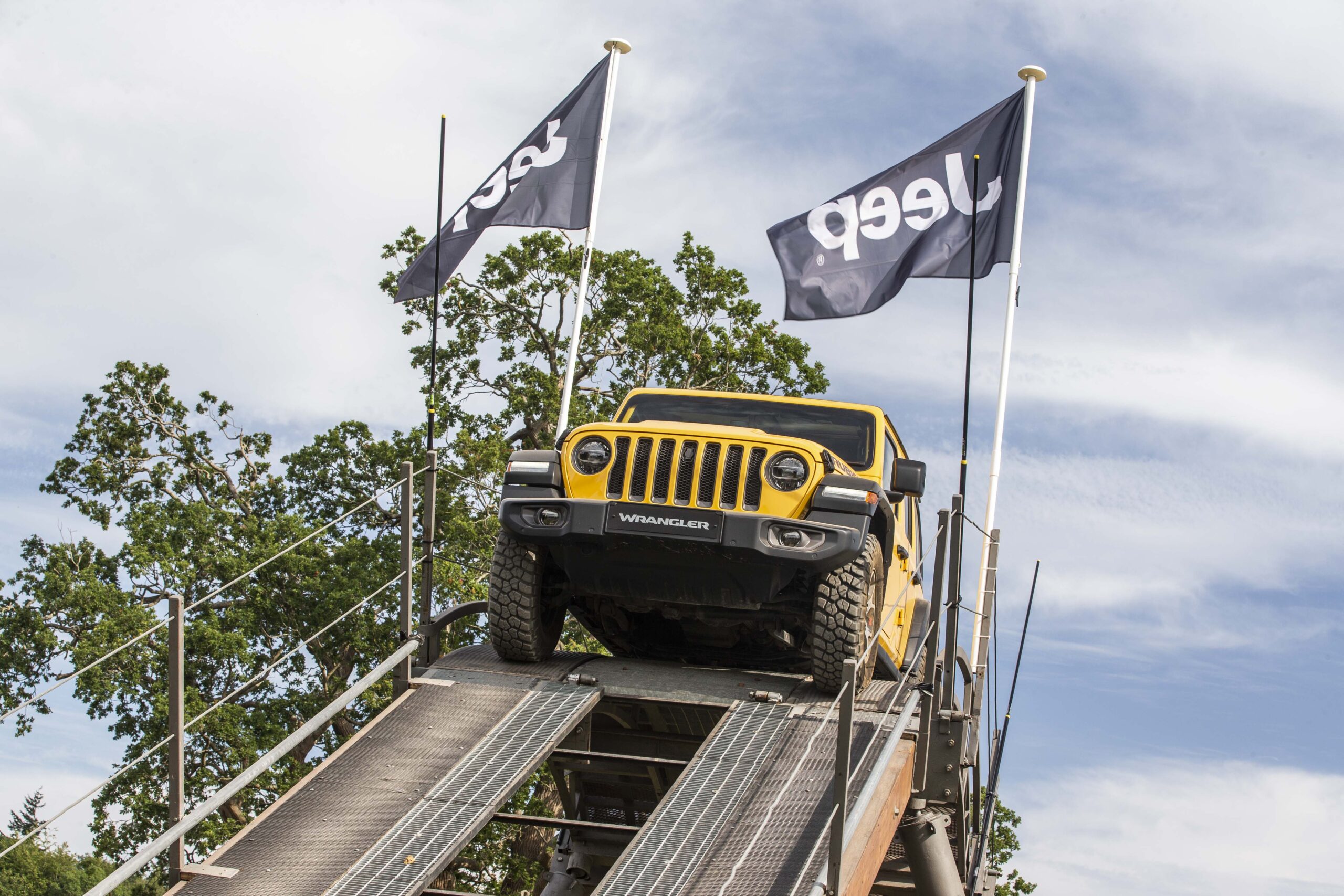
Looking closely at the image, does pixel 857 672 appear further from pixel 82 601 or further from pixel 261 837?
pixel 82 601

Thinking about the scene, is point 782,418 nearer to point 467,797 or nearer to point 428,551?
point 428,551

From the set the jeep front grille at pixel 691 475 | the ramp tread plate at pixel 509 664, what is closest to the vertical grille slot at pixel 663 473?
the jeep front grille at pixel 691 475

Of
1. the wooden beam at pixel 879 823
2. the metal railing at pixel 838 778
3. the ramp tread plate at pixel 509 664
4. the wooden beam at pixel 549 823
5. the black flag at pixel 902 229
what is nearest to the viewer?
the metal railing at pixel 838 778

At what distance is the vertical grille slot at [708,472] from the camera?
7.70 metres

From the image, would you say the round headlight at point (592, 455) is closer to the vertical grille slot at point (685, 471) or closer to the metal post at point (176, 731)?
the vertical grille slot at point (685, 471)

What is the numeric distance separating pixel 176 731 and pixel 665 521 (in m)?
2.72

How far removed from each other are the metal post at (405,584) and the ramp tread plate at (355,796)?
0.52ft

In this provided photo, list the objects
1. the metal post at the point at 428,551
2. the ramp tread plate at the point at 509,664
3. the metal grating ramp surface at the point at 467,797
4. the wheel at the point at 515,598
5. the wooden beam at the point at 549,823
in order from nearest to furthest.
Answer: the metal grating ramp surface at the point at 467,797 < the wooden beam at the point at 549,823 < the wheel at the point at 515,598 < the ramp tread plate at the point at 509,664 < the metal post at the point at 428,551

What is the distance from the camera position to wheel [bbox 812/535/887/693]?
7641mm

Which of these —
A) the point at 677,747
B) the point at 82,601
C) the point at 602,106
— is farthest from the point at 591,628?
the point at 82,601

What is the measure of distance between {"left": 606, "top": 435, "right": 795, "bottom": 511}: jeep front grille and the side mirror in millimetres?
1182

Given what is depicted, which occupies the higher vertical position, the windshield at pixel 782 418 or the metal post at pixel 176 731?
the windshield at pixel 782 418

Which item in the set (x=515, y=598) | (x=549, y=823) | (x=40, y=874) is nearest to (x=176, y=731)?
(x=549, y=823)

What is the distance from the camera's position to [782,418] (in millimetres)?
9344
